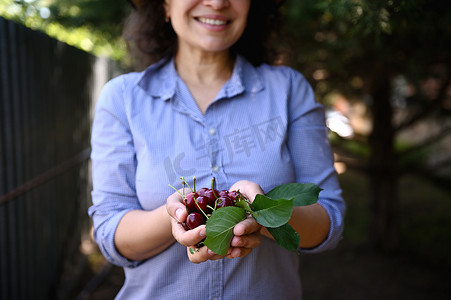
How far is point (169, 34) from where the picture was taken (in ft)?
6.98

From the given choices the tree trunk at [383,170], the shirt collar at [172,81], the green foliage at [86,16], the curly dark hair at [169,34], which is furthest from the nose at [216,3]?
the tree trunk at [383,170]

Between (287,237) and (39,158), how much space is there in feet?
8.29

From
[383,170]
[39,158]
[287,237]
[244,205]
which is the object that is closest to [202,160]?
[244,205]

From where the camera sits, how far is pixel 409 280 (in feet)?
15.2

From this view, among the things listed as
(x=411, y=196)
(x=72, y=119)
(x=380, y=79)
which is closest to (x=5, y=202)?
(x=72, y=119)

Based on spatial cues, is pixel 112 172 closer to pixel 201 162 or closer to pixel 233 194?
pixel 201 162

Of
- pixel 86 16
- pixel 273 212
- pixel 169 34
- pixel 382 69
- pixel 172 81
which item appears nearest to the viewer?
pixel 273 212

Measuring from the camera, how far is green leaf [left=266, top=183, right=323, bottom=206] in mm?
1298

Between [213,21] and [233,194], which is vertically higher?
[213,21]

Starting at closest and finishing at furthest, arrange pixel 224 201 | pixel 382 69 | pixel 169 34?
pixel 224 201
pixel 169 34
pixel 382 69

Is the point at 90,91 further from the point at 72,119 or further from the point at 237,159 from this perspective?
the point at 237,159

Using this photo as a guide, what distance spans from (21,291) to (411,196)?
7.05 m

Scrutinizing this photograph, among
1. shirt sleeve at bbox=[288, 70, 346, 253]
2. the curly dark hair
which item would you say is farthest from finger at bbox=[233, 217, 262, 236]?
the curly dark hair

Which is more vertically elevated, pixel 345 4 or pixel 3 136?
pixel 345 4
